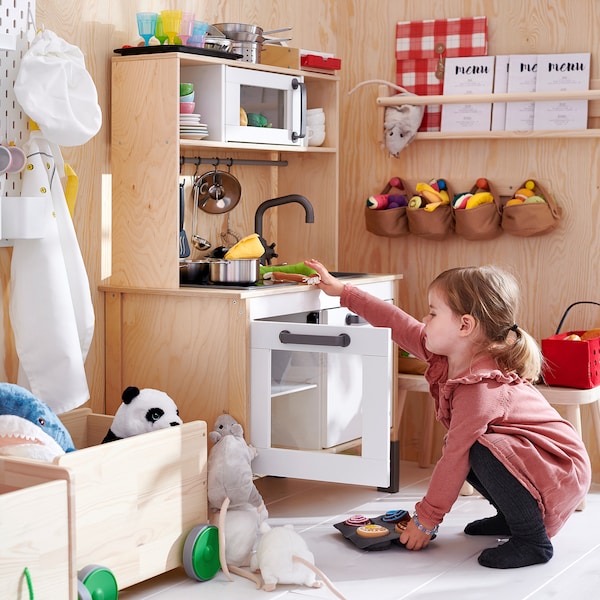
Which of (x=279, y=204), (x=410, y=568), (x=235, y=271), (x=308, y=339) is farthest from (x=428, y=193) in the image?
(x=410, y=568)

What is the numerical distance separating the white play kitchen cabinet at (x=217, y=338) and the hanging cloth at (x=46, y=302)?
275 millimetres

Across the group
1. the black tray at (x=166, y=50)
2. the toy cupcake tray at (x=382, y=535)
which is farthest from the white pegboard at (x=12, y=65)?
the toy cupcake tray at (x=382, y=535)

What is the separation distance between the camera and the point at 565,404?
313 cm

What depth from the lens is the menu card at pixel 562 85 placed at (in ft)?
11.0

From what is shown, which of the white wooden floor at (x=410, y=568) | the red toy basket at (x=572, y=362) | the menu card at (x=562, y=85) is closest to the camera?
the white wooden floor at (x=410, y=568)

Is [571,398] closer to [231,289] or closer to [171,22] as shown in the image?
[231,289]

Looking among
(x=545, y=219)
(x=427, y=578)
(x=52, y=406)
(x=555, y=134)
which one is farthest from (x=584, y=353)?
(x=52, y=406)

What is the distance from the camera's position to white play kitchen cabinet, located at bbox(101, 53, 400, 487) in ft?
8.80

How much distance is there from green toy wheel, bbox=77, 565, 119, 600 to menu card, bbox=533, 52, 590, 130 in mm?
2033

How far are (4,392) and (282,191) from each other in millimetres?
1528

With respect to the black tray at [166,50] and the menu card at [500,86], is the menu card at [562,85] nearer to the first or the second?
the menu card at [500,86]

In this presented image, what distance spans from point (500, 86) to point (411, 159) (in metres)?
0.41

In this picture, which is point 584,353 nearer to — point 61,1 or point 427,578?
point 427,578

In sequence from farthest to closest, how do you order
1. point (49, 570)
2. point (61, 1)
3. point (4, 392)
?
point (61, 1)
point (4, 392)
point (49, 570)
